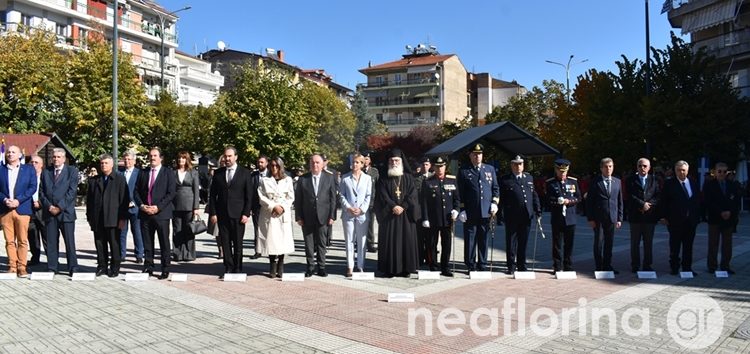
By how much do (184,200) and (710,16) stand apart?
113ft

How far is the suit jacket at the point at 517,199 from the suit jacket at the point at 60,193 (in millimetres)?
7384

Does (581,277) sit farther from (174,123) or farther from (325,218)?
(174,123)

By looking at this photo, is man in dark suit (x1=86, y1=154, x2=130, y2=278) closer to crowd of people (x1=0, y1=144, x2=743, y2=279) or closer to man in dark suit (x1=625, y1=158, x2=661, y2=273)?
crowd of people (x1=0, y1=144, x2=743, y2=279)

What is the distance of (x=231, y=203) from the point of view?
9.59 metres

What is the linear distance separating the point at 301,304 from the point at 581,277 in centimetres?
475

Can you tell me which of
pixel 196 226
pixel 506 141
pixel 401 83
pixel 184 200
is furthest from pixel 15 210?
pixel 401 83

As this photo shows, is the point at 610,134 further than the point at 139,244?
Yes

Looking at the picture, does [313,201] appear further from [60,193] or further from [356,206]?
[60,193]

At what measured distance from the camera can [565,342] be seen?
225 inches

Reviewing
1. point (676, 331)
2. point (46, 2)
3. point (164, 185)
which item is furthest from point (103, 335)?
point (46, 2)

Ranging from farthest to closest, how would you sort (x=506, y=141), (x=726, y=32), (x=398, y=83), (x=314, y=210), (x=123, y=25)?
(x=398, y=83) → (x=123, y=25) → (x=726, y=32) → (x=506, y=141) → (x=314, y=210)

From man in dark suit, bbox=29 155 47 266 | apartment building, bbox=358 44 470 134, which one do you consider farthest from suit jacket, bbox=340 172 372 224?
apartment building, bbox=358 44 470 134

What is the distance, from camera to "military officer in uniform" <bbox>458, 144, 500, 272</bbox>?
10.1m

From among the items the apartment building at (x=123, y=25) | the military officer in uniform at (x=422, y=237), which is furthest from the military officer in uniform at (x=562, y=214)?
the apartment building at (x=123, y=25)
